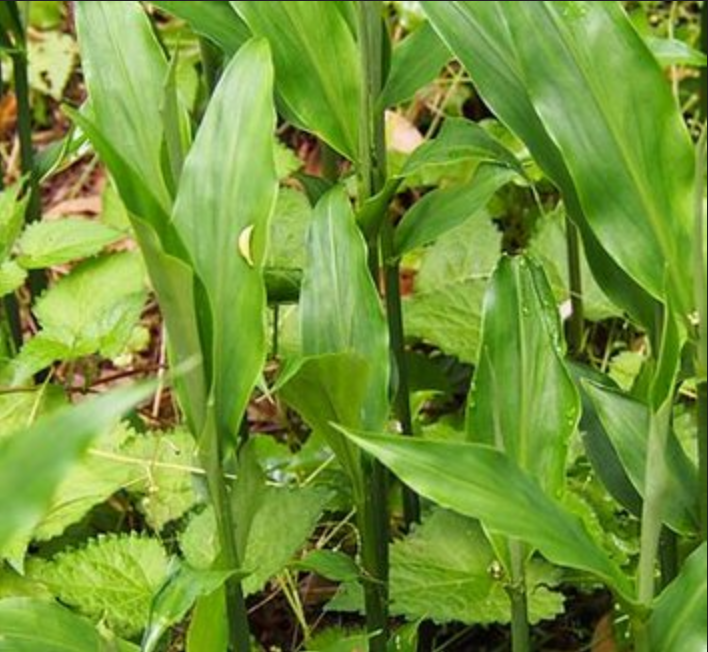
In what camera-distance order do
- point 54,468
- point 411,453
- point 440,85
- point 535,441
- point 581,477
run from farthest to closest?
point 440,85 → point 581,477 → point 535,441 → point 411,453 → point 54,468

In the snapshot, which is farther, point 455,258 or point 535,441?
point 455,258

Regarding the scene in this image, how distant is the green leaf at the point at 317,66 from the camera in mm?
968

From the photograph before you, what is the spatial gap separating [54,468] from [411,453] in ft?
0.90

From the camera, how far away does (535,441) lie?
91cm

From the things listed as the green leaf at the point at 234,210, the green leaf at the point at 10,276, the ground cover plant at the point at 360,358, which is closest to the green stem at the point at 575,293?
the ground cover plant at the point at 360,358

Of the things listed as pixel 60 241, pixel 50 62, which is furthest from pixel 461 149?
pixel 50 62

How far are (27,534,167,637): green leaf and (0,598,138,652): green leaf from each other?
21 centimetres

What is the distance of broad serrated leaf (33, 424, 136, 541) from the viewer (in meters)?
1.27

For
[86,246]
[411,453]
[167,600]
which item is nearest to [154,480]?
[86,246]

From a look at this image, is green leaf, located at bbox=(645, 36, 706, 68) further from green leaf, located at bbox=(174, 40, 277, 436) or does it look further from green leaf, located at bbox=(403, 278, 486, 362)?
green leaf, located at bbox=(403, 278, 486, 362)

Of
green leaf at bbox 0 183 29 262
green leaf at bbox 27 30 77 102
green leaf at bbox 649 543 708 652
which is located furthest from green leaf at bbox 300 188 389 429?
green leaf at bbox 27 30 77 102

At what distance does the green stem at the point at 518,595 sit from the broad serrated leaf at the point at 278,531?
0.61ft

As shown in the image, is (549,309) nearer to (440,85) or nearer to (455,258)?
(455,258)

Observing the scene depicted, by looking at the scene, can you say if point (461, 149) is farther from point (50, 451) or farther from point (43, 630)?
point (50, 451)
